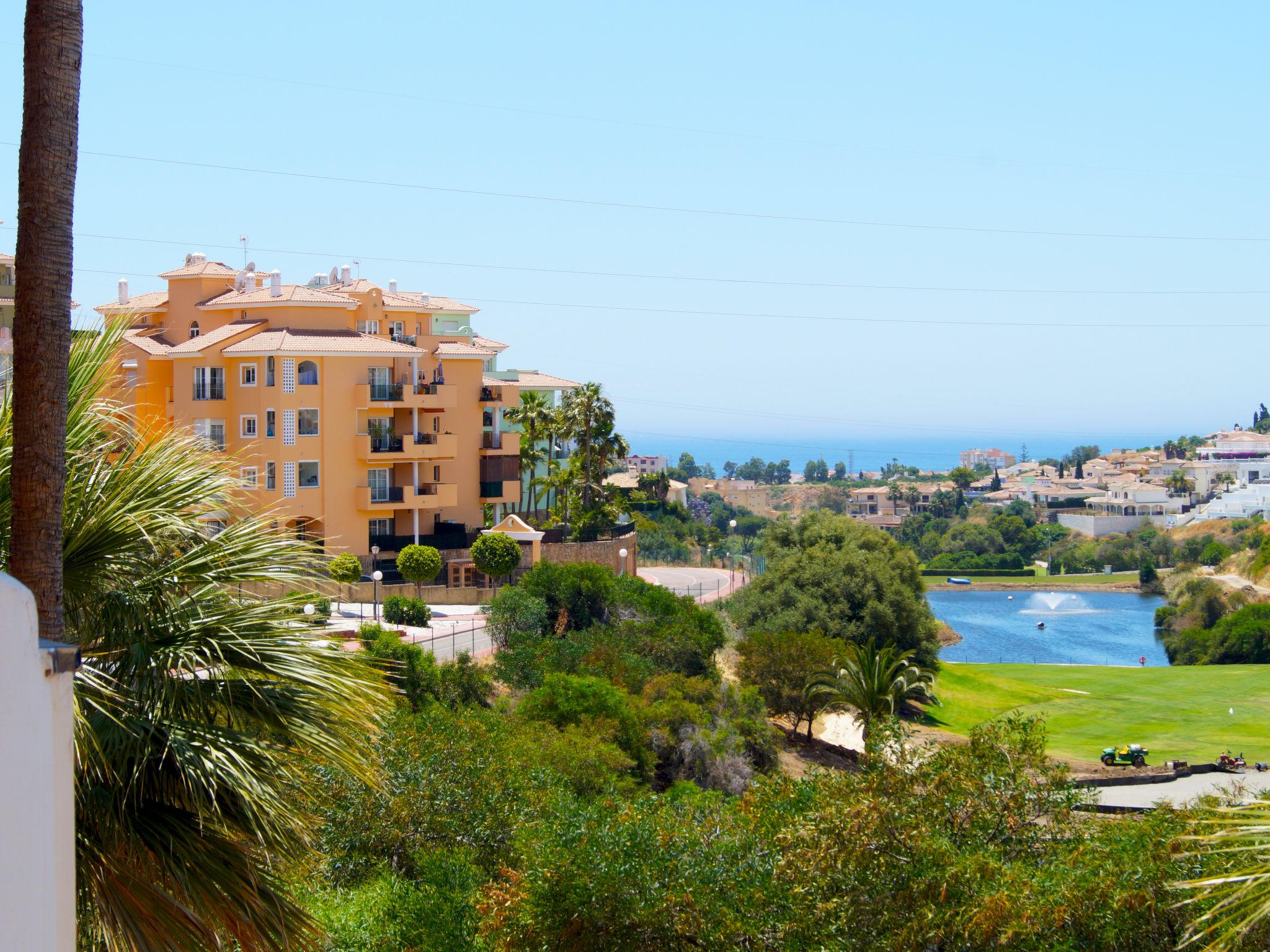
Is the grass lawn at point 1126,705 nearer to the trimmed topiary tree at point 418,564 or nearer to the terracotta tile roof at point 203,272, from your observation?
the trimmed topiary tree at point 418,564

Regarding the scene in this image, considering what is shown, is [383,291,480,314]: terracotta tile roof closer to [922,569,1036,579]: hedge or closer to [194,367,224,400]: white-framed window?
[194,367,224,400]: white-framed window

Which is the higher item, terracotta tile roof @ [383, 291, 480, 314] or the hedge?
terracotta tile roof @ [383, 291, 480, 314]

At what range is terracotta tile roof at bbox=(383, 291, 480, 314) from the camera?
174 feet

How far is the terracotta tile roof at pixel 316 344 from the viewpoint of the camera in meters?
41.9

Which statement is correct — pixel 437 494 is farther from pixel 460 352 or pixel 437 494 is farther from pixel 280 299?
pixel 280 299

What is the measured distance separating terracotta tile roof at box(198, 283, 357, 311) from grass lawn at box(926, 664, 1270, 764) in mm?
27172

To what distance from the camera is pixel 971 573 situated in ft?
475

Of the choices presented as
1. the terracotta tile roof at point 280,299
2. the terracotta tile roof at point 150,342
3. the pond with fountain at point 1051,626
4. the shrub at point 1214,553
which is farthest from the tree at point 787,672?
the shrub at point 1214,553

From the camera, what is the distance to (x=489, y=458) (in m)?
49.9

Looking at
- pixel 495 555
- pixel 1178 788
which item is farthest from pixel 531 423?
pixel 1178 788

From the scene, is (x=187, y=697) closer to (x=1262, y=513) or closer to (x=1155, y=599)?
(x=1155, y=599)

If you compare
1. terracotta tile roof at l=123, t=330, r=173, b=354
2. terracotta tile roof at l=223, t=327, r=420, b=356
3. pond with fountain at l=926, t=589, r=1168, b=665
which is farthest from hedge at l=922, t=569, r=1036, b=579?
terracotta tile roof at l=123, t=330, r=173, b=354

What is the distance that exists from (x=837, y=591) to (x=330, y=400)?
2009cm

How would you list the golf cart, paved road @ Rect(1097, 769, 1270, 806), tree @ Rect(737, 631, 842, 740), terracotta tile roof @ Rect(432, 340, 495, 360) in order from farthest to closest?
terracotta tile roof @ Rect(432, 340, 495, 360), the golf cart, tree @ Rect(737, 631, 842, 740), paved road @ Rect(1097, 769, 1270, 806)
